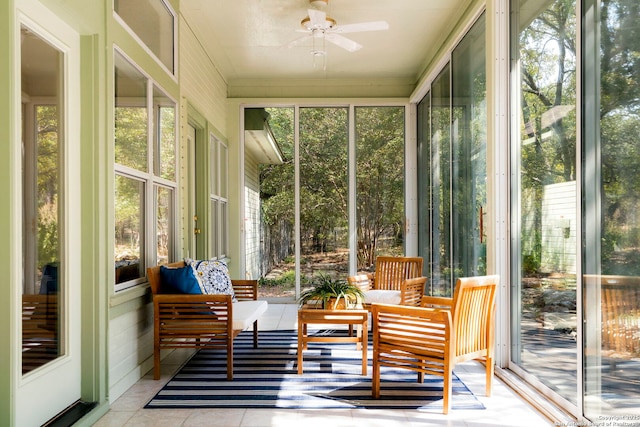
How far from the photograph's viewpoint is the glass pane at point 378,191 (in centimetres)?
752

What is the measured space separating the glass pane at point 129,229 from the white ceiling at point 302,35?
210 cm

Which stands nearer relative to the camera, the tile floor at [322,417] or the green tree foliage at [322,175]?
the tile floor at [322,417]

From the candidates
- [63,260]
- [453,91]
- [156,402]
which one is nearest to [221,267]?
[156,402]

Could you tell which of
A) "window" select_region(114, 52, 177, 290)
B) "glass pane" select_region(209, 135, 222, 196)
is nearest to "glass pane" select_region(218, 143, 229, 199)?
"glass pane" select_region(209, 135, 222, 196)

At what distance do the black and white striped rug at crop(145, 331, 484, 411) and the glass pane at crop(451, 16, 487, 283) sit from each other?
1.27 metres

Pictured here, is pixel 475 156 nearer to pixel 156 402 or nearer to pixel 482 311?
pixel 482 311

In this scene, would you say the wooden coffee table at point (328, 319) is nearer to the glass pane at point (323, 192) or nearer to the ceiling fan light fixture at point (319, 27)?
the ceiling fan light fixture at point (319, 27)

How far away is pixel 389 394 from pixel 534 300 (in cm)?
111

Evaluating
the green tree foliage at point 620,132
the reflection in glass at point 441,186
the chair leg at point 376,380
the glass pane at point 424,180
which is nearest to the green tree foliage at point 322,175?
the glass pane at point 424,180

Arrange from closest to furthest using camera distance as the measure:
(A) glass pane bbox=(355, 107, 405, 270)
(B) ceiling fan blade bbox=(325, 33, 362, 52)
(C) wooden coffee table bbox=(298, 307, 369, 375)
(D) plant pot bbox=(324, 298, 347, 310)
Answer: (C) wooden coffee table bbox=(298, 307, 369, 375) < (D) plant pot bbox=(324, 298, 347, 310) < (B) ceiling fan blade bbox=(325, 33, 362, 52) < (A) glass pane bbox=(355, 107, 405, 270)

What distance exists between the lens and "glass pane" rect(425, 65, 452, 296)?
217 inches

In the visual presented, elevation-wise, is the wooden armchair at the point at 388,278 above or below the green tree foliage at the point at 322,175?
below

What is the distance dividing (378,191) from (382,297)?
111 inches

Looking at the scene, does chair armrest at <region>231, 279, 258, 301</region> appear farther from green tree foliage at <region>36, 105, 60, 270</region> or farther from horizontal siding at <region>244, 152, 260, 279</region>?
horizontal siding at <region>244, 152, 260, 279</region>
